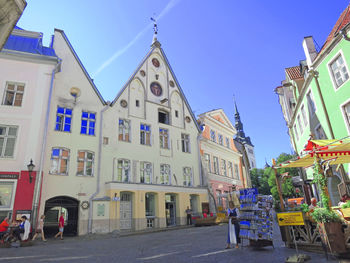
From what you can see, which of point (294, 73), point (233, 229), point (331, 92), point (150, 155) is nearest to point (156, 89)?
point (150, 155)

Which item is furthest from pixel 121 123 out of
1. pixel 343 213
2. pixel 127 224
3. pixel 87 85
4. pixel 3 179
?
pixel 343 213

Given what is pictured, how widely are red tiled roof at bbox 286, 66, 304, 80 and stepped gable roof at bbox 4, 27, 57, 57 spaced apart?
19823mm

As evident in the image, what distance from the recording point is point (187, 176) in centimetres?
2559

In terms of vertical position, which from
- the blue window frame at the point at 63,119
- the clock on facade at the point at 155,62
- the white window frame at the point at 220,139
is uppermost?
the clock on facade at the point at 155,62

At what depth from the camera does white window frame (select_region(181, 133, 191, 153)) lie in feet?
88.0

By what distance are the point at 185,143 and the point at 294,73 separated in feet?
40.5

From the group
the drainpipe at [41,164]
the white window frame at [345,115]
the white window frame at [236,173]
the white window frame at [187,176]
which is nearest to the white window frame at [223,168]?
the white window frame at [236,173]

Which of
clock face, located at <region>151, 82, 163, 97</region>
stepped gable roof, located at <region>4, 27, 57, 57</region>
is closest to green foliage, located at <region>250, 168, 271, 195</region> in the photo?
clock face, located at <region>151, 82, 163, 97</region>

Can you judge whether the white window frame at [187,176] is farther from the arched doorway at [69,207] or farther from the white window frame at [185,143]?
the arched doorway at [69,207]

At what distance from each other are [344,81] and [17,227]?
1874 cm

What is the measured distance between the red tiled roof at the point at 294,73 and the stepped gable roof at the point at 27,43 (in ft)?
65.0

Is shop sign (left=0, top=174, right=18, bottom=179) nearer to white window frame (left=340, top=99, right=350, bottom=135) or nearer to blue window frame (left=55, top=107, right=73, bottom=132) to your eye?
blue window frame (left=55, top=107, right=73, bottom=132)

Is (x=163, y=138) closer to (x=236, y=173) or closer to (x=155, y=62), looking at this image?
(x=155, y=62)

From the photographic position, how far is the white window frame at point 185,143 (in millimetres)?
26820
